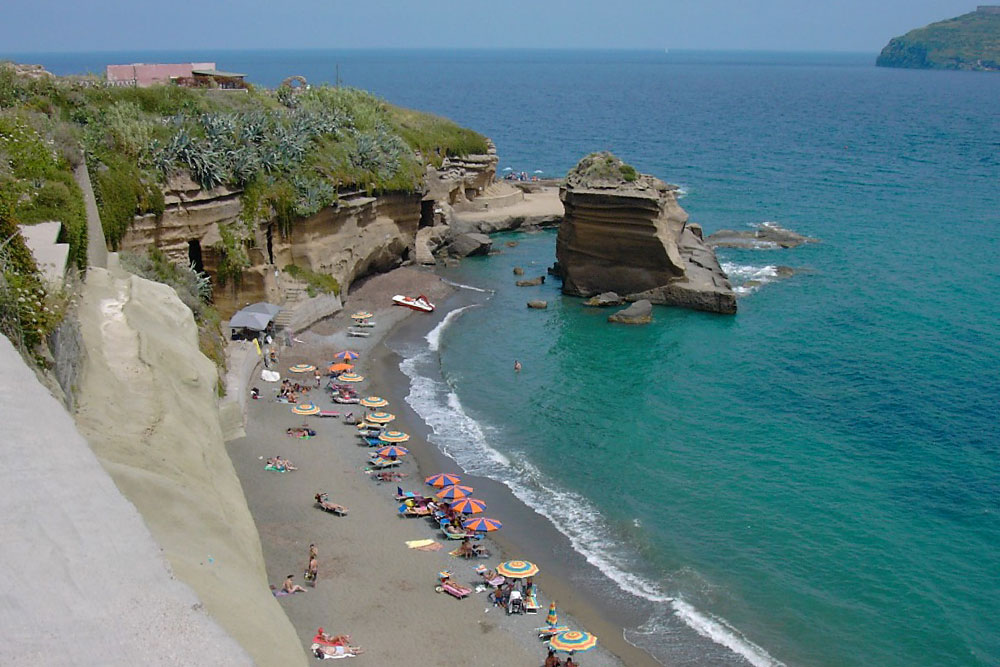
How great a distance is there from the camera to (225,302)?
4059 centimetres

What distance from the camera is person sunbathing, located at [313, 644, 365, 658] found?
20203 millimetres

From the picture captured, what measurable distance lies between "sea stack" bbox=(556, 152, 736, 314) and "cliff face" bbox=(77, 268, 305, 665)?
102 ft

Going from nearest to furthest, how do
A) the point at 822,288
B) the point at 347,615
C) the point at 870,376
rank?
the point at 347,615
the point at 870,376
the point at 822,288

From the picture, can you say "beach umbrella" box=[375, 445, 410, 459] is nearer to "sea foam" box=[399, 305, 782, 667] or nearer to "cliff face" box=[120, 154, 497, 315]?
"sea foam" box=[399, 305, 782, 667]

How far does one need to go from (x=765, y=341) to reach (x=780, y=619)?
21.9 metres

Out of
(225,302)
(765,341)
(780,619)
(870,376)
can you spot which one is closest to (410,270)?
(225,302)

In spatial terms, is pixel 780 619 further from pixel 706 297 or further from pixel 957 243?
pixel 957 243

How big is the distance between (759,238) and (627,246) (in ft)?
64.1

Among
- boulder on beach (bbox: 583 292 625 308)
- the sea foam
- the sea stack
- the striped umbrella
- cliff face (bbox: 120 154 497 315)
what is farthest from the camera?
boulder on beach (bbox: 583 292 625 308)

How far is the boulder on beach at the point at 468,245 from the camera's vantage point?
59.2m

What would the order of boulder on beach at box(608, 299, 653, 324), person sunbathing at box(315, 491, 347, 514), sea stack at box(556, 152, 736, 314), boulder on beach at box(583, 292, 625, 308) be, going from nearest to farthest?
person sunbathing at box(315, 491, 347, 514)
boulder on beach at box(608, 299, 653, 324)
sea stack at box(556, 152, 736, 314)
boulder on beach at box(583, 292, 625, 308)

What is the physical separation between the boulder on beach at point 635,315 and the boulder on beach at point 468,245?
15.1 meters

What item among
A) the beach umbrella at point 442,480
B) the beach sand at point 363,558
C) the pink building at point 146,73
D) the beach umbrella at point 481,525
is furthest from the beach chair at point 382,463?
the pink building at point 146,73

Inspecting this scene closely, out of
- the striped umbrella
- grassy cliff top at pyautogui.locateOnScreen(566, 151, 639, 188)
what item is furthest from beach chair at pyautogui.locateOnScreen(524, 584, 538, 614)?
grassy cliff top at pyautogui.locateOnScreen(566, 151, 639, 188)
